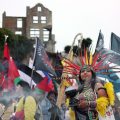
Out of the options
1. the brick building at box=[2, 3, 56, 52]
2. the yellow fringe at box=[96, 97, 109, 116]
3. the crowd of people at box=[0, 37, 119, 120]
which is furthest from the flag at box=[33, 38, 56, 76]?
the brick building at box=[2, 3, 56, 52]

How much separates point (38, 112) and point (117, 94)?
9.99 ft

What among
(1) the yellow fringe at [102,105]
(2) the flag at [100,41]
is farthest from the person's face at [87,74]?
(2) the flag at [100,41]

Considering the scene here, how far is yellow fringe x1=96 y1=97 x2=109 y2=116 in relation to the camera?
1020cm

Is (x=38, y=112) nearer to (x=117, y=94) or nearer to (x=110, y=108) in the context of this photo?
(x=110, y=108)

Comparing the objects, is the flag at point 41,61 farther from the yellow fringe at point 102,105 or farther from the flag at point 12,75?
the yellow fringe at point 102,105

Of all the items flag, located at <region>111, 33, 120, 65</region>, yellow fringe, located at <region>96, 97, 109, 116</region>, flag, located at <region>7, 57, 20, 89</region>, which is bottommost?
yellow fringe, located at <region>96, 97, 109, 116</region>

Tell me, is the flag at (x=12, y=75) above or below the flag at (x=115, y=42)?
below

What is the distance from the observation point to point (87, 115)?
1034cm

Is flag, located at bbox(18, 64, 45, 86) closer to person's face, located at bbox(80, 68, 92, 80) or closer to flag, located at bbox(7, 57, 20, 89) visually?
flag, located at bbox(7, 57, 20, 89)

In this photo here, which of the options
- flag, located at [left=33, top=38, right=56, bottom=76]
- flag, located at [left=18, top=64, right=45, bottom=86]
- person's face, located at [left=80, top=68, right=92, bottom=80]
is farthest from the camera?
flag, located at [left=18, top=64, right=45, bottom=86]

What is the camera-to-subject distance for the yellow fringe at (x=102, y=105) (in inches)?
401

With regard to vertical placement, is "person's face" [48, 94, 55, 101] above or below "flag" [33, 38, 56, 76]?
below

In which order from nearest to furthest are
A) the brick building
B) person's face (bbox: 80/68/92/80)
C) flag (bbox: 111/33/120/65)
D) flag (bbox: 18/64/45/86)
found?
1. person's face (bbox: 80/68/92/80)
2. flag (bbox: 18/64/45/86)
3. flag (bbox: 111/33/120/65)
4. the brick building

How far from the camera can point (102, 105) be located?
33.4 ft
